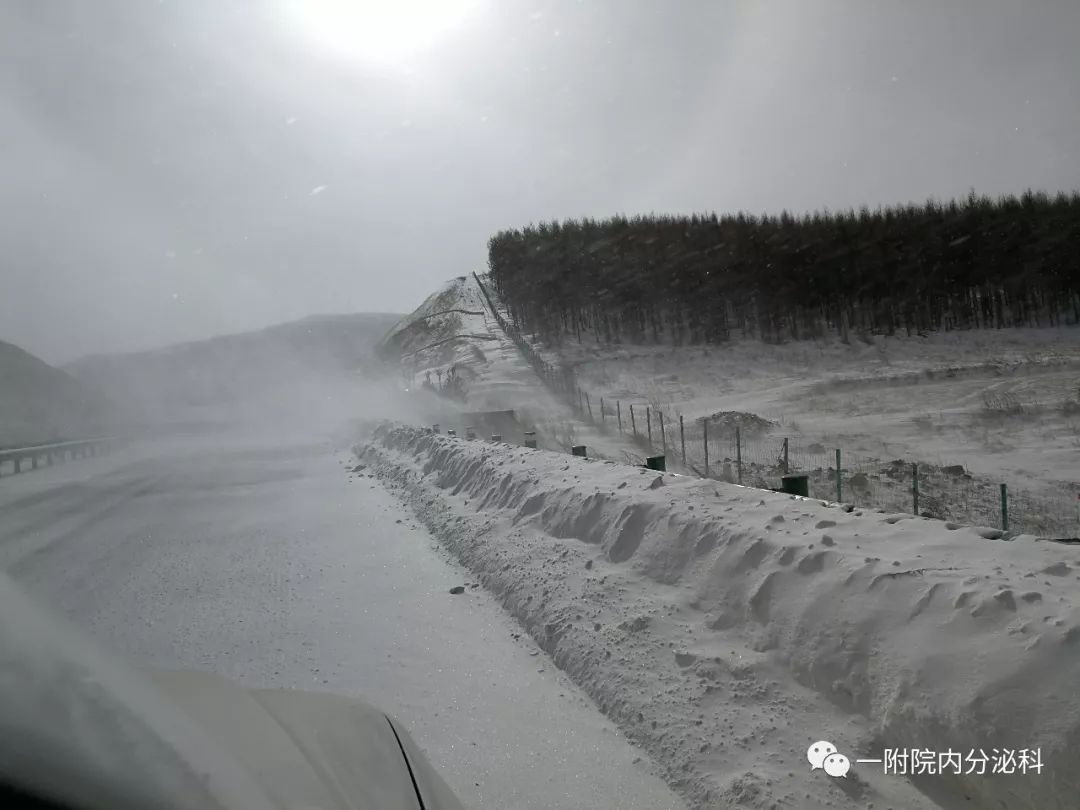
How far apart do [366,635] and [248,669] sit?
1.06 m

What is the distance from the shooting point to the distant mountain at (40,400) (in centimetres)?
4578

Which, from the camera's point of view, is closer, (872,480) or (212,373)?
(872,480)

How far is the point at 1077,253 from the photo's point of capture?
2420 inches

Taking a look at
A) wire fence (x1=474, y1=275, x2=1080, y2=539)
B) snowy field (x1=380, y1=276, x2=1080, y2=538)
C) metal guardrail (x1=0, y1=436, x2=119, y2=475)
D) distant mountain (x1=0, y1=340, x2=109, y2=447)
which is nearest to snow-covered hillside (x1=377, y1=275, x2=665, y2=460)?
snowy field (x1=380, y1=276, x2=1080, y2=538)

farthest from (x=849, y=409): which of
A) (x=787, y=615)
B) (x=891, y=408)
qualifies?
(x=787, y=615)

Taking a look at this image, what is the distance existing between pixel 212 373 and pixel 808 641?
109 metres

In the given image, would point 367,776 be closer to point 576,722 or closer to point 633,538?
point 576,722

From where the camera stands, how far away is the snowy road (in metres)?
4.08

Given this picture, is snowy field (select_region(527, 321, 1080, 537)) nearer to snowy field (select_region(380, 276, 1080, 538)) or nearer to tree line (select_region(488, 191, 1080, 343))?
snowy field (select_region(380, 276, 1080, 538))

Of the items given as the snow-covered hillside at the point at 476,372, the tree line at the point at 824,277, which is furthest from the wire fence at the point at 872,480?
the tree line at the point at 824,277

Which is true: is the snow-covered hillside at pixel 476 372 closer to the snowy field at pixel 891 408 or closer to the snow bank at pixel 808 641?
the snowy field at pixel 891 408

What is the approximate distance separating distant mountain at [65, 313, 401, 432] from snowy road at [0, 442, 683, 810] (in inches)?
2013

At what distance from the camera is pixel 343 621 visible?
21.2 ft

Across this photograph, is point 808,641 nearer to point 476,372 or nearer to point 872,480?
point 872,480
